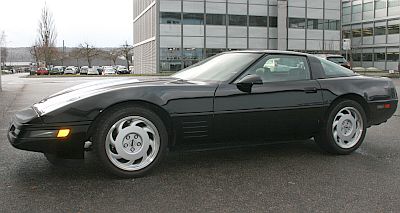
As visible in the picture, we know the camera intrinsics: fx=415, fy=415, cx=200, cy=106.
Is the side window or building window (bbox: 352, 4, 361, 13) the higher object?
building window (bbox: 352, 4, 361, 13)

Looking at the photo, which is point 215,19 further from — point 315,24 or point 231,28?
point 315,24

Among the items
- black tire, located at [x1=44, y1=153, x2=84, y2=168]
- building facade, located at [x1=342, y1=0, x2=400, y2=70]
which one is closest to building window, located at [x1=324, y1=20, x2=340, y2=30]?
building facade, located at [x1=342, y1=0, x2=400, y2=70]

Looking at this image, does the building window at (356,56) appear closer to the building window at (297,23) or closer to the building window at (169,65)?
the building window at (297,23)

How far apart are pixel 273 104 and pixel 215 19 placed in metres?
37.9

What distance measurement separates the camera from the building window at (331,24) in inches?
1789

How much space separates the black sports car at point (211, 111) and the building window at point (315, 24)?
4118cm

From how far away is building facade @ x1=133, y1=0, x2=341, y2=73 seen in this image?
133 feet

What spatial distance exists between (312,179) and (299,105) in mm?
987

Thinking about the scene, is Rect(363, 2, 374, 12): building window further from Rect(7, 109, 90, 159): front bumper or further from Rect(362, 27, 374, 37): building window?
Rect(7, 109, 90, 159): front bumper

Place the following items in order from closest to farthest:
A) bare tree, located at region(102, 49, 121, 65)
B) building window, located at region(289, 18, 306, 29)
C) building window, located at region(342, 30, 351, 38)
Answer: building window, located at region(289, 18, 306, 29), building window, located at region(342, 30, 351, 38), bare tree, located at region(102, 49, 121, 65)

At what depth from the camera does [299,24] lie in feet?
145

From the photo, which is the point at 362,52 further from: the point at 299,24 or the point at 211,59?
the point at 211,59

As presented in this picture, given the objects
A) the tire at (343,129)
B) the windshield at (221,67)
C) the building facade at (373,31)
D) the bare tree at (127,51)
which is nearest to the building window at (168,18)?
the building facade at (373,31)

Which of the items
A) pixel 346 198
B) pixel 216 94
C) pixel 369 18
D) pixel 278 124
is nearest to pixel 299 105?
pixel 278 124
